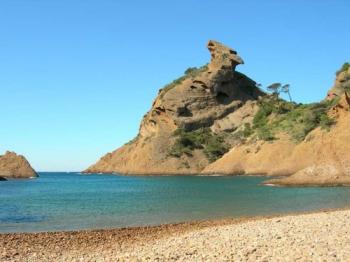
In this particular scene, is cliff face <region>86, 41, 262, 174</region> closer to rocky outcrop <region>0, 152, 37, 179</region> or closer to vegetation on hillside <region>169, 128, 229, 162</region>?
vegetation on hillside <region>169, 128, 229, 162</region>

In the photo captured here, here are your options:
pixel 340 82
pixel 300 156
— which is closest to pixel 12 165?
pixel 300 156

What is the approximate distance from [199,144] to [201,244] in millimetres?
124958

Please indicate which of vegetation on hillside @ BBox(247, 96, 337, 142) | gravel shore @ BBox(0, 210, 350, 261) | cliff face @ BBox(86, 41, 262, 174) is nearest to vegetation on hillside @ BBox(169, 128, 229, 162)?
cliff face @ BBox(86, 41, 262, 174)

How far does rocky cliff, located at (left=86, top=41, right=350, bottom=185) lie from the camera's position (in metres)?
110

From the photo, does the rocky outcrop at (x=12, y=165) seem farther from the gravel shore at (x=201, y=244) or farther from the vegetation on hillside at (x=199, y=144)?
the gravel shore at (x=201, y=244)

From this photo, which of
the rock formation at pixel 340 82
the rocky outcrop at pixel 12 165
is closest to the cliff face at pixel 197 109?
the rock formation at pixel 340 82

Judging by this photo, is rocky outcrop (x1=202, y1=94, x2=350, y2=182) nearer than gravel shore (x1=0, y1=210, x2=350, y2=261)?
No

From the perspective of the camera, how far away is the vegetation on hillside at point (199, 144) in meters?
139

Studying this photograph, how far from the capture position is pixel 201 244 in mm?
18312

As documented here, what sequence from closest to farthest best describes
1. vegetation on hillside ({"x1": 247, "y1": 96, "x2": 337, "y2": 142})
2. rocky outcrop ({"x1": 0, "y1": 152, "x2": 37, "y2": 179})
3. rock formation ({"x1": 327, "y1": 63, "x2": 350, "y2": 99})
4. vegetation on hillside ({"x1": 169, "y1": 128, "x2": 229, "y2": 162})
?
vegetation on hillside ({"x1": 247, "y1": 96, "x2": 337, "y2": 142}) < rock formation ({"x1": 327, "y1": 63, "x2": 350, "y2": 99}) < rocky outcrop ({"x1": 0, "y1": 152, "x2": 37, "y2": 179}) < vegetation on hillside ({"x1": 169, "y1": 128, "x2": 229, "y2": 162})

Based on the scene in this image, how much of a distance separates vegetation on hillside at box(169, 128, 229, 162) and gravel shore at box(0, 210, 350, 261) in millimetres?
113569

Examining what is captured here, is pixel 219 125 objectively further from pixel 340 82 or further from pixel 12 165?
pixel 12 165

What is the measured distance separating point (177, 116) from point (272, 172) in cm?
5197

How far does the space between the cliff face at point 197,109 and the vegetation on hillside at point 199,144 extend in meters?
0.91
